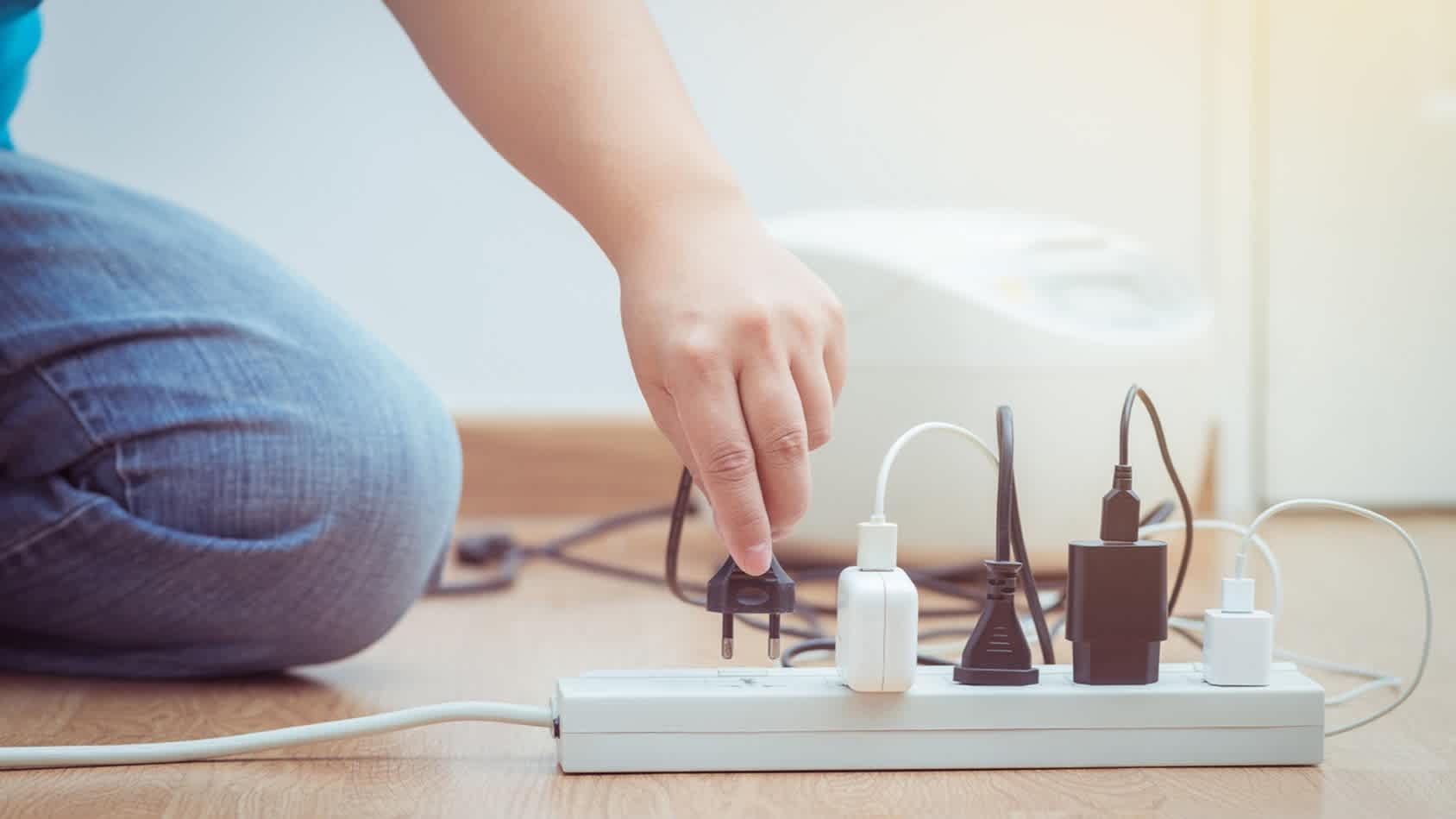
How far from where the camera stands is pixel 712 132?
161 centimetres

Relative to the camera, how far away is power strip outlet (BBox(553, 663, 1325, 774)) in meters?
0.49

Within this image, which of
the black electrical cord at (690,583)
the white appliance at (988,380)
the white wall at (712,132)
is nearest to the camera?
the black electrical cord at (690,583)

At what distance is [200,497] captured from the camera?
2.21 feet

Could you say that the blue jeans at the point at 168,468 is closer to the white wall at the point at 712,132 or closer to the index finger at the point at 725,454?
the index finger at the point at 725,454

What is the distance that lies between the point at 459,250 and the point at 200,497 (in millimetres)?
952

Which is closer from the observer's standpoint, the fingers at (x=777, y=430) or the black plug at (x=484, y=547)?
the fingers at (x=777, y=430)

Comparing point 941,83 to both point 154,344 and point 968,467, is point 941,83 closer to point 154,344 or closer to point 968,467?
point 968,467

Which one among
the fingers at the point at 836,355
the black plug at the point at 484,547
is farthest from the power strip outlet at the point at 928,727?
the black plug at the point at 484,547

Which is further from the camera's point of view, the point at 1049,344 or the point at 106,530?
the point at 1049,344

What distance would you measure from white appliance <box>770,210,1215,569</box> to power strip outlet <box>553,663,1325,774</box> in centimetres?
52

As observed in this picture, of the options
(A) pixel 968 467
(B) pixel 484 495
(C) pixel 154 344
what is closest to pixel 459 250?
(B) pixel 484 495

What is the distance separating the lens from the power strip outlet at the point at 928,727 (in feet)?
1.60

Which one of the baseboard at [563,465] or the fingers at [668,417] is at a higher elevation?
the fingers at [668,417]

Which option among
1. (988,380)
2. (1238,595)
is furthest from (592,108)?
(988,380)
